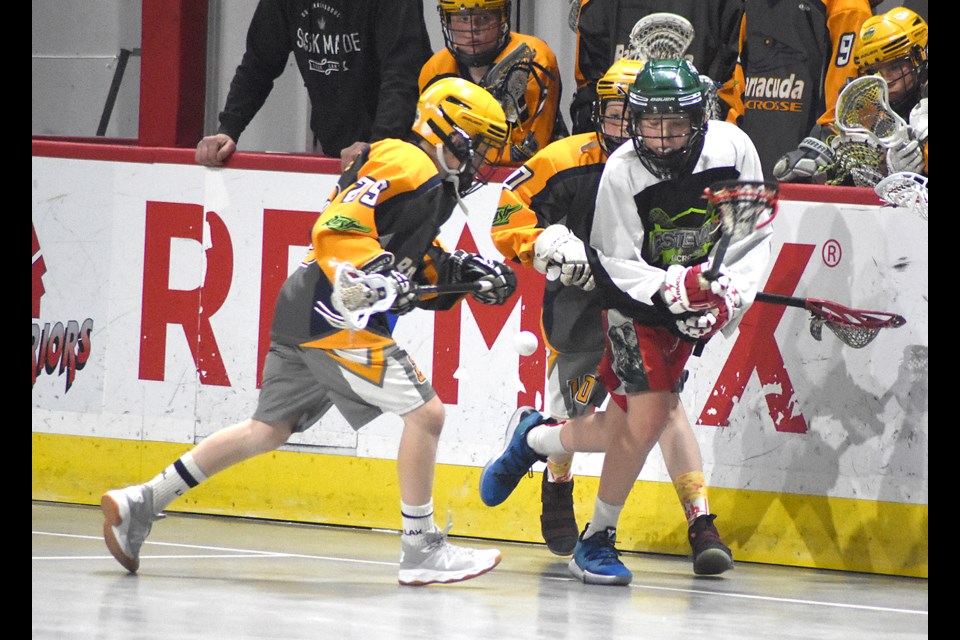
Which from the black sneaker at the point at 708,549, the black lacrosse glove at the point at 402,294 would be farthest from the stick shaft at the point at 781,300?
the black lacrosse glove at the point at 402,294

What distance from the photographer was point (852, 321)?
515cm

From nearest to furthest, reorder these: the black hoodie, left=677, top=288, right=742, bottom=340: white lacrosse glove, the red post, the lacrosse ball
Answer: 1. left=677, top=288, right=742, bottom=340: white lacrosse glove
2. the lacrosse ball
3. the black hoodie
4. the red post

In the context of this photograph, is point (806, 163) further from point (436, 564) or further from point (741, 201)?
point (436, 564)

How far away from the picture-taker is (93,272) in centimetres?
623

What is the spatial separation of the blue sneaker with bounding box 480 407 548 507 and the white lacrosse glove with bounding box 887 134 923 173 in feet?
4.66

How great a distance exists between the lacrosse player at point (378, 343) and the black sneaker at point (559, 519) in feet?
2.25

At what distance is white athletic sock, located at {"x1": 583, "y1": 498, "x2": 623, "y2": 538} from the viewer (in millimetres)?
4945

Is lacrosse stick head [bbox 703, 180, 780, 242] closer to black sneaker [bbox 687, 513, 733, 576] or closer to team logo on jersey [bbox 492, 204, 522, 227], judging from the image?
team logo on jersey [bbox 492, 204, 522, 227]

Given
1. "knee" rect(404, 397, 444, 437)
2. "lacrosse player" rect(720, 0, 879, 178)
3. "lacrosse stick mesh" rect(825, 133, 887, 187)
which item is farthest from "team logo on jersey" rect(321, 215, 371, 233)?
"lacrosse player" rect(720, 0, 879, 178)

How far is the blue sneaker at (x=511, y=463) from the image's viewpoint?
5.39 meters

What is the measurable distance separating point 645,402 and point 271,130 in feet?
15.0

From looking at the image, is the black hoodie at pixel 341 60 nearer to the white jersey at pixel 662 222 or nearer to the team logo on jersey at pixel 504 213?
the team logo on jersey at pixel 504 213

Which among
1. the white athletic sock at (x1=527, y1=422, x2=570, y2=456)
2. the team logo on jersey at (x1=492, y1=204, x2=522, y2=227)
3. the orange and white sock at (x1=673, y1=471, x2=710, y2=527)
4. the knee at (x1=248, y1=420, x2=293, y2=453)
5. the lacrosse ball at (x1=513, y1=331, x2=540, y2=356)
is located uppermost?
the team logo on jersey at (x1=492, y1=204, x2=522, y2=227)

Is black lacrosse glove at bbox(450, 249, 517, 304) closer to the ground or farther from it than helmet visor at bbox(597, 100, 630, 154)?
closer to the ground
